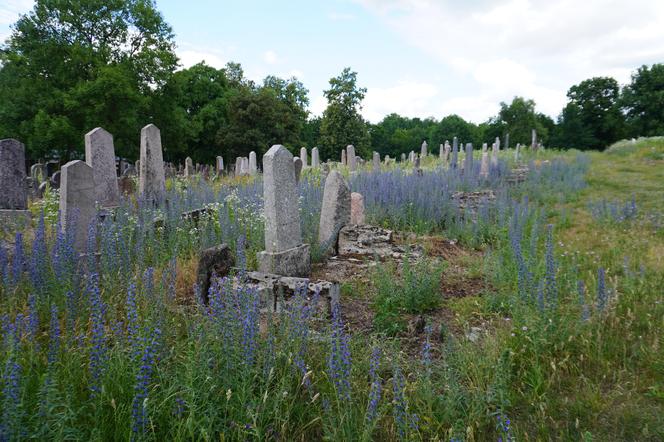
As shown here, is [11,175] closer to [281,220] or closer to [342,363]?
[281,220]

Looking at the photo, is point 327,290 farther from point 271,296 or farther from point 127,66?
point 127,66

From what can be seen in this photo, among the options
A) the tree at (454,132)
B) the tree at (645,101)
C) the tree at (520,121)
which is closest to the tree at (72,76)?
the tree at (520,121)

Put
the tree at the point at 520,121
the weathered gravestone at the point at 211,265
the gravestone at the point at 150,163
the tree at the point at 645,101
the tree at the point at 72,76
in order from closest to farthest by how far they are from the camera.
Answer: the weathered gravestone at the point at 211,265, the gravestone at the point at 150,163, the tree at the point at 72,76, the tree at the point at 645,101, the tree at the point at 520,121

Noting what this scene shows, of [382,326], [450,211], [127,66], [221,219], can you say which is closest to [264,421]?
[382,326]

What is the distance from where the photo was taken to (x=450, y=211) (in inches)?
336

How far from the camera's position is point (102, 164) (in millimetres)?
8758

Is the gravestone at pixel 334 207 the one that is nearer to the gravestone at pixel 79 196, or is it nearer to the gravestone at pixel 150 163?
the gravestone at pixel 79 196

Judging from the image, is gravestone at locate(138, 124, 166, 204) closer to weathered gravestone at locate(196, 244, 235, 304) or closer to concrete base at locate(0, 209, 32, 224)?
concrete base at locate(0, 209, 32, 224)

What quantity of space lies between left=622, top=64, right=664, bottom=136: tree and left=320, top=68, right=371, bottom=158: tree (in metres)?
36.9

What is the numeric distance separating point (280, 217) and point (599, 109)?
6820cm

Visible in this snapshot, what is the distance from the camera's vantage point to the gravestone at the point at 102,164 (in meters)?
8.55

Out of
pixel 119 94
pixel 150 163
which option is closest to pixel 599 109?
pixel 119 94

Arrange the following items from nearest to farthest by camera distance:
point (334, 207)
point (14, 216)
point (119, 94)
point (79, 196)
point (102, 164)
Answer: point (79, 196)
point (334, 207)
point (14, 216)
point (102, 164)
point (119, 94)

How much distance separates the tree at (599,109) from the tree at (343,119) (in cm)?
3241
